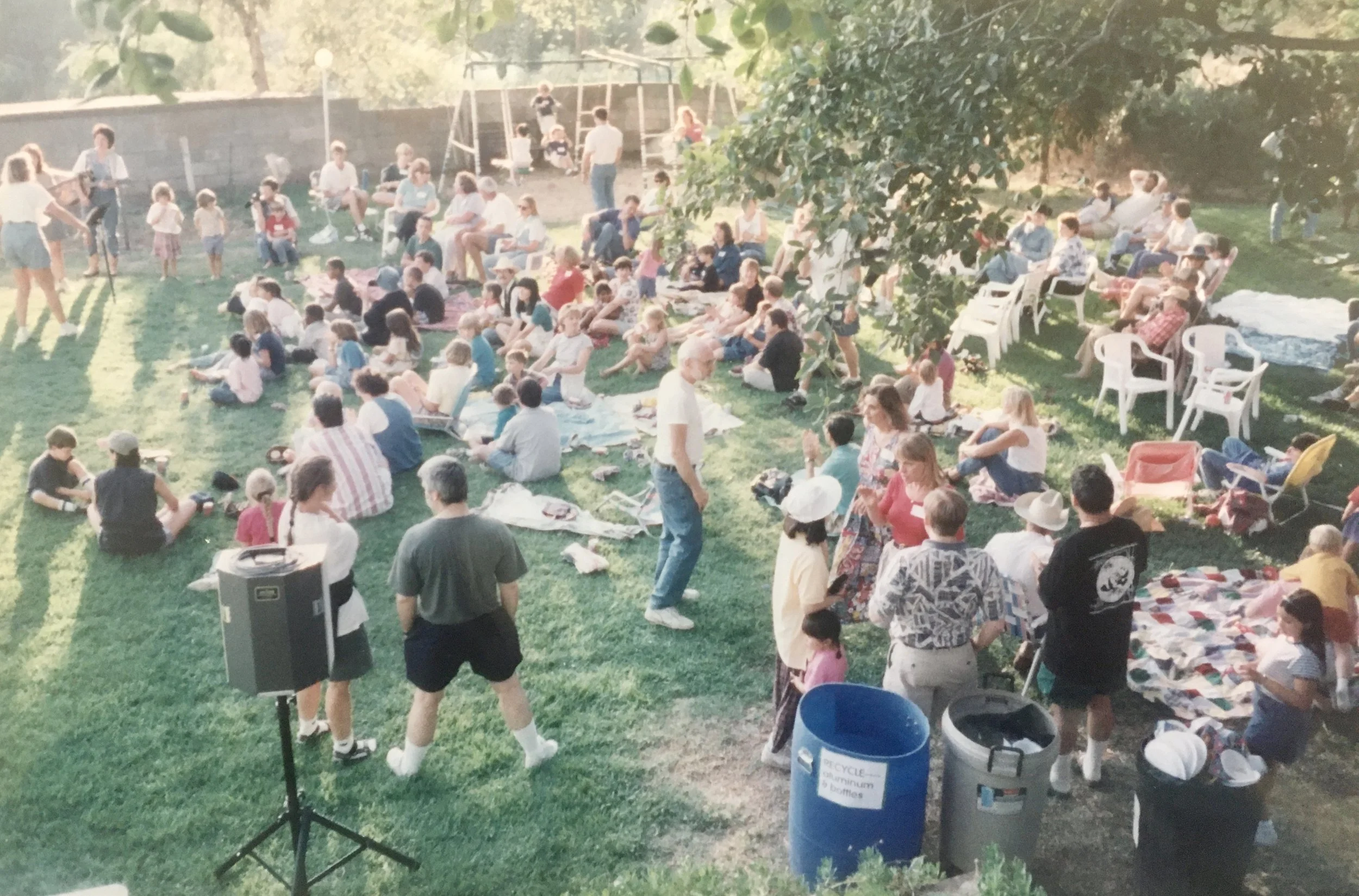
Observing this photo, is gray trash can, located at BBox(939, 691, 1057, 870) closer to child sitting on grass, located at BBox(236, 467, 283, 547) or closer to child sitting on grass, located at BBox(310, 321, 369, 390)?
child sitting on grass, located at BBox(236, 467, 283, 547)

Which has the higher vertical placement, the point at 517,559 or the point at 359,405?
the point at 517,559

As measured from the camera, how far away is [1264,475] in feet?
26.9

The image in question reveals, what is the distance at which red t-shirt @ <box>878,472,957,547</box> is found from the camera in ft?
20.5

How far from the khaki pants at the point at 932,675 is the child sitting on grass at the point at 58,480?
21.1 ft

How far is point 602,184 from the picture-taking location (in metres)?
17.0

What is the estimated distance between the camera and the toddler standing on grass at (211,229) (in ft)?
47.7

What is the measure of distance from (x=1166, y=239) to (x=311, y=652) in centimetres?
1220

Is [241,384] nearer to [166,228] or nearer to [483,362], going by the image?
[483,362]

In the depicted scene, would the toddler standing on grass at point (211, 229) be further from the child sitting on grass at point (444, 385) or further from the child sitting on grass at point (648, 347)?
the child sitting on grass at point (648, 347)

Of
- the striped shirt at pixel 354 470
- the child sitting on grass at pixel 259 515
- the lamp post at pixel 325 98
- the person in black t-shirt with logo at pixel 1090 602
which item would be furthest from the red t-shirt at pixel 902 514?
the lamp post at pixel 325 98

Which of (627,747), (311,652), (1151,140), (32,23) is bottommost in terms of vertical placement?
(627,747)

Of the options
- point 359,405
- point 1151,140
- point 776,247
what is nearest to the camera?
point 359,405

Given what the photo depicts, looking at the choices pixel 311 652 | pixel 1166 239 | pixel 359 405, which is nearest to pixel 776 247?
pixel 1166 239

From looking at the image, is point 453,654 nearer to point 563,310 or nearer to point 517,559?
point 517,559
